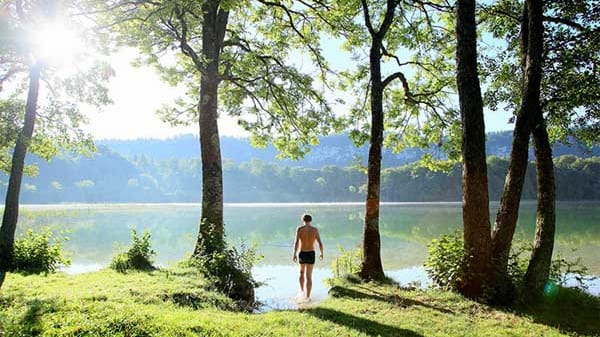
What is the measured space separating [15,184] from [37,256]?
6.74ft

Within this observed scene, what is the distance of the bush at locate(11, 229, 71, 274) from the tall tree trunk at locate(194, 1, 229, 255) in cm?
375

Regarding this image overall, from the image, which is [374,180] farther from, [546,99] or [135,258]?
[135,258]

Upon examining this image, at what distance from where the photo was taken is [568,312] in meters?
7.05

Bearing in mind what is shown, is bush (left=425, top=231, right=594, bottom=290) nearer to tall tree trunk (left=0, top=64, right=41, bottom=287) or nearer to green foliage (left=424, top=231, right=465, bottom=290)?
green foliage (left=424, top=231, right=465, bottom=290)

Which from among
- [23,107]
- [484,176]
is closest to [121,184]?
[23,107]

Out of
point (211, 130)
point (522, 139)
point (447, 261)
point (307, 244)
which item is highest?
point (211, 130)

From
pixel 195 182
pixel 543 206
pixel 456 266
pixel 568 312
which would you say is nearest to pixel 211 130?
pixel 456 266

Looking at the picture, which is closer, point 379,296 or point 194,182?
point 379,296

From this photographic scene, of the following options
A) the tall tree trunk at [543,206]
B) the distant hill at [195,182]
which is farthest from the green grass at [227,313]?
the distant hill at [195,182]

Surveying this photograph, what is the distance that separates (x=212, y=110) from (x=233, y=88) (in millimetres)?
2997

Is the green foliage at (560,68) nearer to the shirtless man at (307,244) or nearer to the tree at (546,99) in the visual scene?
the tree at (546,99)

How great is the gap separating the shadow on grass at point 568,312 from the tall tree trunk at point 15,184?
11.6 m

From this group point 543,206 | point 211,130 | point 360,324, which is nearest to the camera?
point 360,324

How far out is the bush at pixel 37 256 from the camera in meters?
10.6
